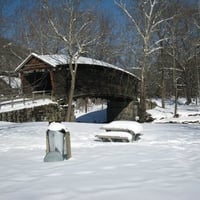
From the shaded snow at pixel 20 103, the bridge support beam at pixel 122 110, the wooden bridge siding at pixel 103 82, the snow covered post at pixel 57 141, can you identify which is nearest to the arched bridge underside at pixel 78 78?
the wooden bridge siding at pixel 103 82

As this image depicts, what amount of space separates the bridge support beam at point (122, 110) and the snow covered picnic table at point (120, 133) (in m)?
31.6

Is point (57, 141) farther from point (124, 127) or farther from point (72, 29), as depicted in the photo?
point (72, 29)

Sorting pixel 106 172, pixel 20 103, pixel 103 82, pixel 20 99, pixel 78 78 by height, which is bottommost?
pixel 106 172

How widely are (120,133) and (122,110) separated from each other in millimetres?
33983

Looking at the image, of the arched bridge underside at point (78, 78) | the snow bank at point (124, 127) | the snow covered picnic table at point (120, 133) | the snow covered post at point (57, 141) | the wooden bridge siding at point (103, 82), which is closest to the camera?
the snow covered post at point (57, 141)

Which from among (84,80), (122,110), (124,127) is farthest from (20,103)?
(124,127)

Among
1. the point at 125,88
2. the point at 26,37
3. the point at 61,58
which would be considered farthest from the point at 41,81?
the point at 125,88

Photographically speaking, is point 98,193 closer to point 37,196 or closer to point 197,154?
point 37,196

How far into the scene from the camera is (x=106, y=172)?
6809 millimetres

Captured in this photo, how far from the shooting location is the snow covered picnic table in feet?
39.2

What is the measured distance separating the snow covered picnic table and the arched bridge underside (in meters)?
21.6

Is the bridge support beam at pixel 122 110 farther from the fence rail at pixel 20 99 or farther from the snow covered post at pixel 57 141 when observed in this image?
the snow covered post at pixel 57 141

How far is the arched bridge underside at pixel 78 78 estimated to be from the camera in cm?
3425

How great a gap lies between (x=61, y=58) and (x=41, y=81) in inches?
166
